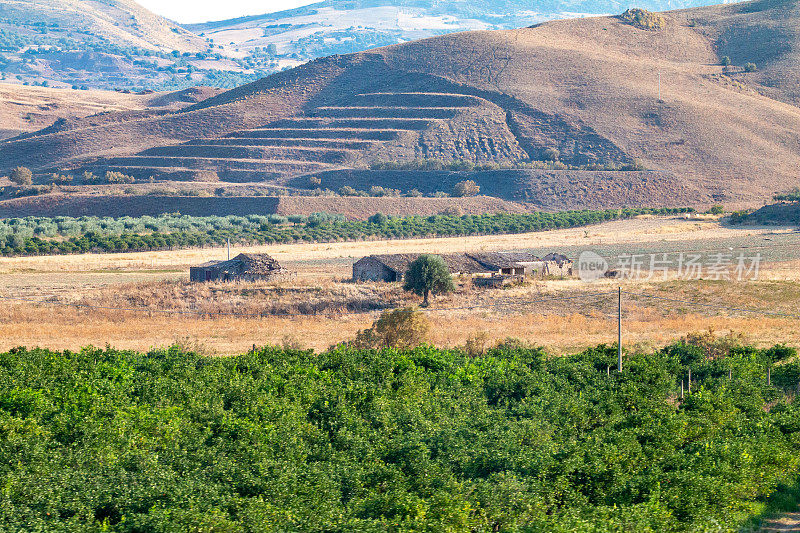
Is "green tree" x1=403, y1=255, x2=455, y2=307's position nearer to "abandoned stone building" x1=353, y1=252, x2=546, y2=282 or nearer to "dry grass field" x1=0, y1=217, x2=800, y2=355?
"dry grass field" x1=0, y1=217, x2=800, y2=355

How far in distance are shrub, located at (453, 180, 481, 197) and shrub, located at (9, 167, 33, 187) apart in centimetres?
5687

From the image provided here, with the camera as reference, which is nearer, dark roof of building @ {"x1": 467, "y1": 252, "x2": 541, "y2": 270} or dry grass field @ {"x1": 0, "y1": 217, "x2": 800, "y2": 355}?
dry grass field @ {"x1": 0, "y1": 217, "x2": 800, "y2": 355}

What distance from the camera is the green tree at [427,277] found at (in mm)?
50844

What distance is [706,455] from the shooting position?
19.8 metres

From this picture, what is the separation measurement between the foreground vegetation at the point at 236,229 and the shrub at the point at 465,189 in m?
10.9

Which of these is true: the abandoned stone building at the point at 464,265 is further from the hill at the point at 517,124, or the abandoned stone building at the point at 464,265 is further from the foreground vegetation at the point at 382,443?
the hill at the point at 517,124

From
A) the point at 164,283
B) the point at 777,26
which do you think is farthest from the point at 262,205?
the point at 777,26

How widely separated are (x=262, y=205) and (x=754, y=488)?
300ft

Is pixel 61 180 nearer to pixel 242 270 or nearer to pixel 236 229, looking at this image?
pixel 236 229

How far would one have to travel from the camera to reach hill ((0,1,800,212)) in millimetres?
123750

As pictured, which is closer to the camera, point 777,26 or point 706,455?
point 706,455

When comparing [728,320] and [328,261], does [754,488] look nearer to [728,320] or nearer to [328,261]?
[728,320]

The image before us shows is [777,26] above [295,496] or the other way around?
above

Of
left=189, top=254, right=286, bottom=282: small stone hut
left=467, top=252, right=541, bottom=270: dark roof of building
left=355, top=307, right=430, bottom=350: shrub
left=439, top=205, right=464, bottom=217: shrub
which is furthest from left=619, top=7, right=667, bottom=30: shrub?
left=355, top=307, right=430, bottom=350: shrub
